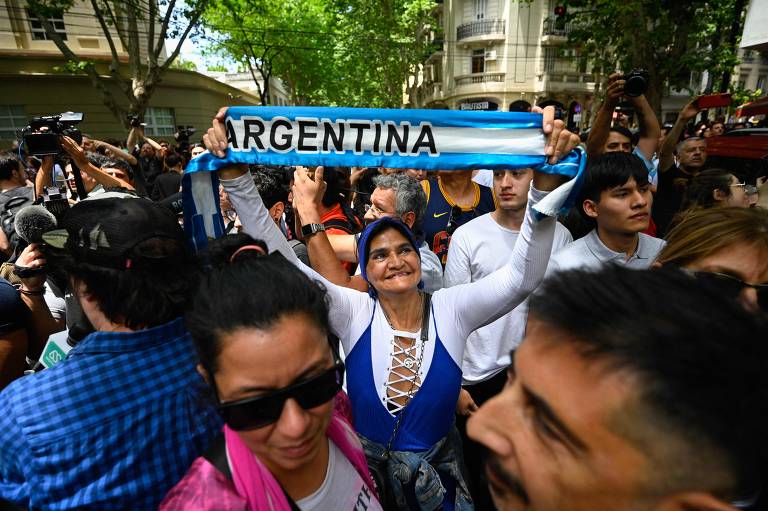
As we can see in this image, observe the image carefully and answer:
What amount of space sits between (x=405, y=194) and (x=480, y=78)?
31060mm

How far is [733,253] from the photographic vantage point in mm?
1618

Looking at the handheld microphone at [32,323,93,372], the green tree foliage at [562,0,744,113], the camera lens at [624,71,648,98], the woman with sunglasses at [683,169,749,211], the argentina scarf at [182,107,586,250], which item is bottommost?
the handheld microphone at [32,323,93,372]

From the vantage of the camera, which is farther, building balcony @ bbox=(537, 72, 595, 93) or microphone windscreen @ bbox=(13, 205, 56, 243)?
building balcony @ bbox=(537, 72, 595, 93)

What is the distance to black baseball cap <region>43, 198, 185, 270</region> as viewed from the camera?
4.16 feet

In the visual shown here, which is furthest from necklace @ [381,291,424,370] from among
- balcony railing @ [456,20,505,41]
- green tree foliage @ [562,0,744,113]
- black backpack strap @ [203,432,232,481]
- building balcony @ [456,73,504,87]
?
balcony railing @ [456,20,505,41]

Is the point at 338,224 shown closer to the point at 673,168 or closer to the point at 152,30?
the point at 673,168

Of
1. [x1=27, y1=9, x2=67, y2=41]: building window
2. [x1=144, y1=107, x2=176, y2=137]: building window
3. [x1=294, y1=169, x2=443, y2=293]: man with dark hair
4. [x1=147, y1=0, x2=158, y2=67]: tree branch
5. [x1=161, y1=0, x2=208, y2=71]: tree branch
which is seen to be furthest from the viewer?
[x1=144, y1=107, x2=176, y2=137]: building window

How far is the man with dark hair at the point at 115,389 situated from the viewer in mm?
1092

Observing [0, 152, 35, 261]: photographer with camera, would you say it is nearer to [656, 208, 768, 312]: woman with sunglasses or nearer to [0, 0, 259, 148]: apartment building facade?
[656, 208, 768, 312]: woman with sunglasses

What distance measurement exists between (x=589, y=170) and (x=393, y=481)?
84.6 inches

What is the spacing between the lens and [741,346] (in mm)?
687

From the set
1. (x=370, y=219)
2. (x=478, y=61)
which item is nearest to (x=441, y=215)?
(x=370, y=219)

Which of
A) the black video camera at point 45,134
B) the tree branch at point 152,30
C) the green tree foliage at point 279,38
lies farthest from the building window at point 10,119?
the black video camera at point 45,134

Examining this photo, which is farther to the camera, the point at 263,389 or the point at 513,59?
A: the point at 513,59
